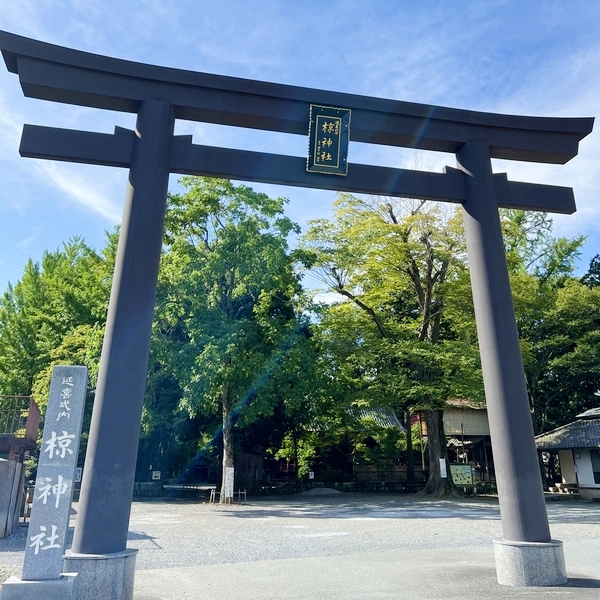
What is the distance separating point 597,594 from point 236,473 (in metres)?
22.1

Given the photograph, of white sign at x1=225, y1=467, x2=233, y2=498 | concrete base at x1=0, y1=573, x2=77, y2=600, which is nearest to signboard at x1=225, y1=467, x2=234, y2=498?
white sign at x1=225, y1=467, x2=233, y2=498

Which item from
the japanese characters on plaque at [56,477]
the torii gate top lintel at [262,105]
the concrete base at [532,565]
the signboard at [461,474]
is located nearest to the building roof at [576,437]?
the signboard at [461,474]

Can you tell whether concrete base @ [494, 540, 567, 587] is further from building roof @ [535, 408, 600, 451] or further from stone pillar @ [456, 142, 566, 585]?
building roof @ [535, 408, 600, 451]

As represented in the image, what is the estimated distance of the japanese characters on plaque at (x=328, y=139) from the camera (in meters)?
6.91

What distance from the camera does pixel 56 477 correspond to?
503 cm

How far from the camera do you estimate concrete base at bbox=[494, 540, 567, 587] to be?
5.82 meters

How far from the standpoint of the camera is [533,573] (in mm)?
5820

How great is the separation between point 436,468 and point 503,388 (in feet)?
61.4

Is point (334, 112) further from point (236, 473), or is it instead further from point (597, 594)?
point (236, 473)

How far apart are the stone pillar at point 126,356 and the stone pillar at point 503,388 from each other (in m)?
4.39

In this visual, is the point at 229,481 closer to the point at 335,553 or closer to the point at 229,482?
the point at 229,482

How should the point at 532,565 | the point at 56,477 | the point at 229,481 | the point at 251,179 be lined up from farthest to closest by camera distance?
the point at 229,481
the point at 251,179
the point at 532,565
the point at 56,477

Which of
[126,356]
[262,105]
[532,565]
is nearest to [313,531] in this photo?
[532,565]

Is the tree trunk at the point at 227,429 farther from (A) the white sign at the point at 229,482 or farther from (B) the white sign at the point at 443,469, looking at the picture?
(B) the white sign at the point at 443,469
